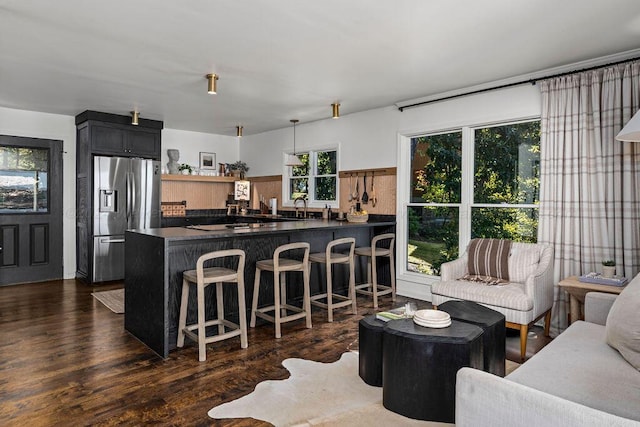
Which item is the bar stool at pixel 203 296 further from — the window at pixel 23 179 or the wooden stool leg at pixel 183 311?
the window at pixel 23 179

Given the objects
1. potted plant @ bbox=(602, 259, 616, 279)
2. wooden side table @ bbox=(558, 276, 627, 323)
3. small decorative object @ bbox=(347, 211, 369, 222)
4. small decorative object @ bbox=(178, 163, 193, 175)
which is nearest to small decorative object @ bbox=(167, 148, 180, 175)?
small decorative object @ bbox=(178, 163, 193, 175)

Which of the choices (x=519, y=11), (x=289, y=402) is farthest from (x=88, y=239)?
(x=519, y=11)

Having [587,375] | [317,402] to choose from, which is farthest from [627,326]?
[317,402]

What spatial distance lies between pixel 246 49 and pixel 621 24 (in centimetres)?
281

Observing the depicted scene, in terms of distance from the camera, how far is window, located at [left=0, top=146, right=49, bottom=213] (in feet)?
19.1

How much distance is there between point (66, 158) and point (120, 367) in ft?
14.5

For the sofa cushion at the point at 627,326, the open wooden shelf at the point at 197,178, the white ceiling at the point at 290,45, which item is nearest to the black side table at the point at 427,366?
the sofa cushion at the point at 627,326

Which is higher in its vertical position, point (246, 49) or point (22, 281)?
point (246, 49)

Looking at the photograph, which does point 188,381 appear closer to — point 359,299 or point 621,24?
point 359,299

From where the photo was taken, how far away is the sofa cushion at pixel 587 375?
170 centimetres

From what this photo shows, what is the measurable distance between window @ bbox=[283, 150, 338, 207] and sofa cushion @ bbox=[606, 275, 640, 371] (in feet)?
14.1

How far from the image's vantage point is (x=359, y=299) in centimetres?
520

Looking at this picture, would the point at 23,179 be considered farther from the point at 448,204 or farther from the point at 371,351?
the point at 448,204

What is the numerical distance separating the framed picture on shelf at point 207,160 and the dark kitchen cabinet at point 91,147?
1.17m
